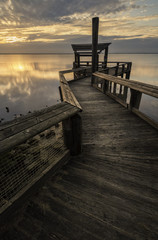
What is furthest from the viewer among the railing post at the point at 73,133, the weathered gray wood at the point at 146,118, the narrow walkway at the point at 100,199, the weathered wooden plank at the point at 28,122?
the weathered gray wood at the point at 146,118

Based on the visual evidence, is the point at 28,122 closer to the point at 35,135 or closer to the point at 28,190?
the point at 35,135

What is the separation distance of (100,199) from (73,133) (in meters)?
1.13

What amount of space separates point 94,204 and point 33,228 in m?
0.81

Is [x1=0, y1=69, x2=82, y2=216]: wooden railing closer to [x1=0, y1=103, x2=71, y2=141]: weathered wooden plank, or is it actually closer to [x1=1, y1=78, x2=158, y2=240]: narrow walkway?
[x1=0, y1=103, x2=71, y2=141]: weathered wooden plank

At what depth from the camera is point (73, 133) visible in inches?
91.9

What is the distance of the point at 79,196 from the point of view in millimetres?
1822

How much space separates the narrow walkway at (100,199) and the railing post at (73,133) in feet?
0.78

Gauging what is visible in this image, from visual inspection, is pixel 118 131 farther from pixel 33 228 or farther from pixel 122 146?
pixel 33 228

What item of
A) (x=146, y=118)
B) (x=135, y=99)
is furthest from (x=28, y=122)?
(x=135, y=99)

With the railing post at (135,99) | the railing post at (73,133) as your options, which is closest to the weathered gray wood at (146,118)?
the railing post at (135,99)

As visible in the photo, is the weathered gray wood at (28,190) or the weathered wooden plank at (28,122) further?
the weathered gray wood at (28,190)

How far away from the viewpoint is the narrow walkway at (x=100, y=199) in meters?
1.45

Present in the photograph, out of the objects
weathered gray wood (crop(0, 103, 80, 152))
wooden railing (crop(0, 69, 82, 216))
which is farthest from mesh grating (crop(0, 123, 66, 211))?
weathered gray wood (crop(0, 103, 80, 152))

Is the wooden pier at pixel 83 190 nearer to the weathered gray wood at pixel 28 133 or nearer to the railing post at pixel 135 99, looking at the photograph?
the weathered gray wood at pixel 28 133
